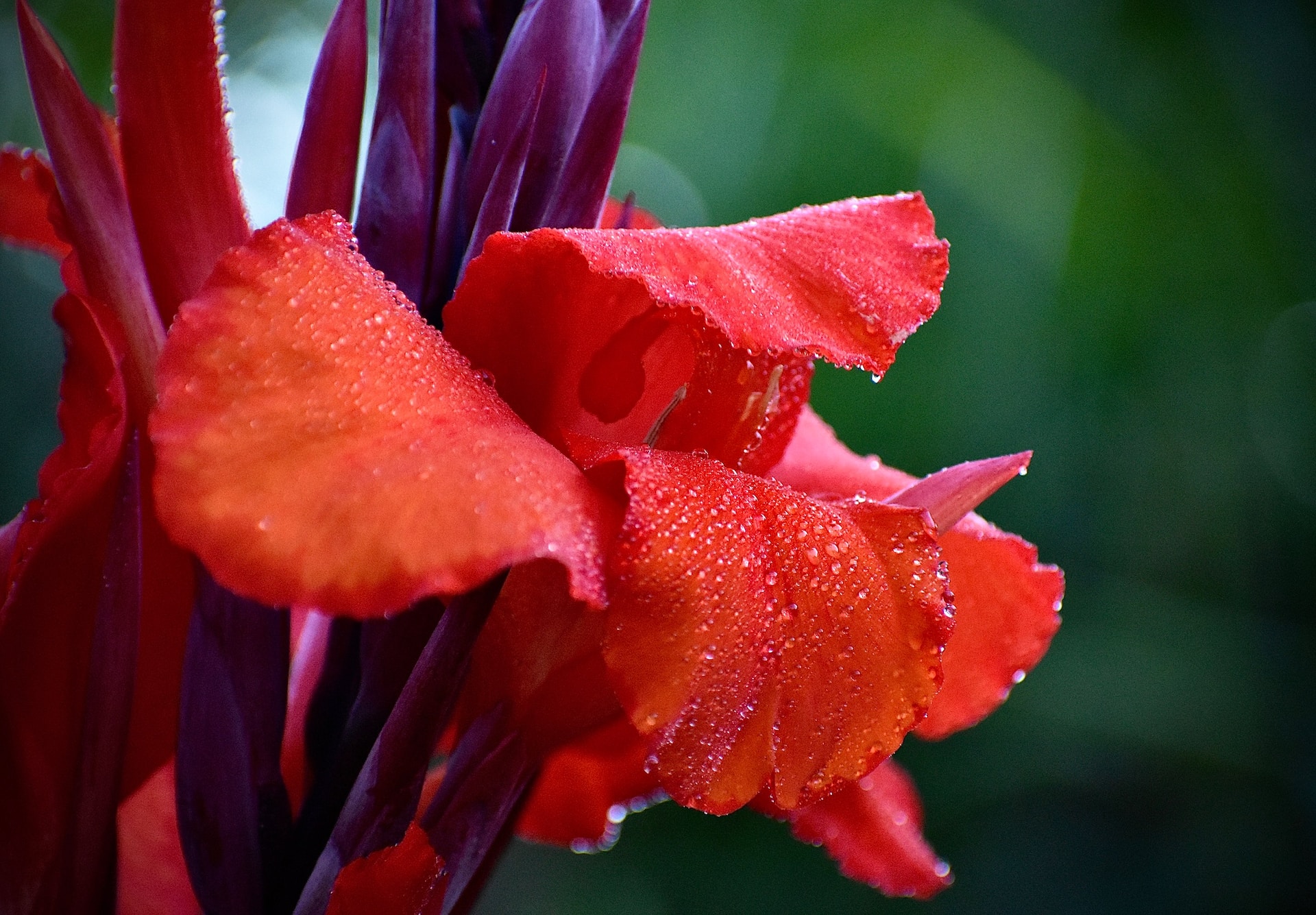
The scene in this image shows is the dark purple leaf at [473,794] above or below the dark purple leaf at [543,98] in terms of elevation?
below

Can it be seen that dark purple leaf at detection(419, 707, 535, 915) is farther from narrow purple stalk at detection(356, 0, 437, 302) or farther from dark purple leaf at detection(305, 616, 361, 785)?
narrow purple stalk at detection(356, 0, 437, 302)

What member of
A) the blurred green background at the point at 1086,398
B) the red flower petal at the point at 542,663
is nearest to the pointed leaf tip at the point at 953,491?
the red flower petal at the point at 542,663

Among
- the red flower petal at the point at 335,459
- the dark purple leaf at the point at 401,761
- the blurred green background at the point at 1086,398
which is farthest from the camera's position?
the blurred green background at the point at 1086,398

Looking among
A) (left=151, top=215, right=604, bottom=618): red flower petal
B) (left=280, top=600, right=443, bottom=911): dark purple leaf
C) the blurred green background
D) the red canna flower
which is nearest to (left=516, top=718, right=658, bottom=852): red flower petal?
the red canna flower

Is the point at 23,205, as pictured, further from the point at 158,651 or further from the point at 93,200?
the point at 158,651

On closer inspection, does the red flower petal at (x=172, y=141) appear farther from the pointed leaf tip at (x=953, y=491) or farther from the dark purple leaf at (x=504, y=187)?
the pointed leaf tip at (x=953, y=491)

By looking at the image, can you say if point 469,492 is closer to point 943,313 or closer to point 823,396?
point 823,396
